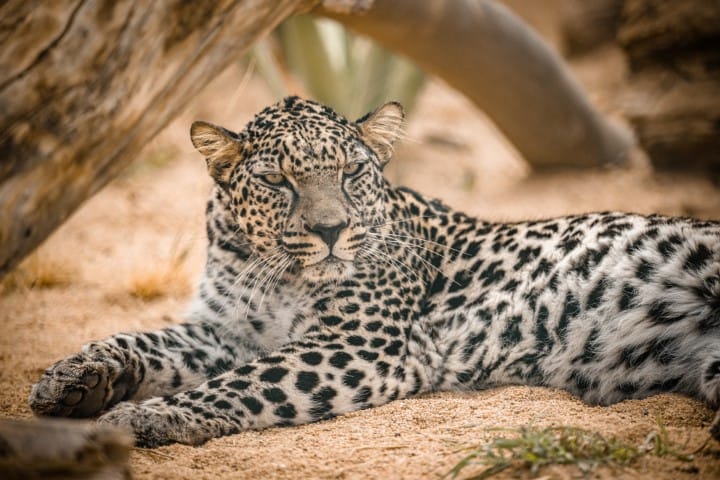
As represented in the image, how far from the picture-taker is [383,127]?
5.47 m

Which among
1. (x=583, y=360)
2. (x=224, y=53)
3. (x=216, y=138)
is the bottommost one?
(x=583, y=360)

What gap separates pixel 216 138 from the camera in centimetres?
510

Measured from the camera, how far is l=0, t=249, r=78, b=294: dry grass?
7.35 meters

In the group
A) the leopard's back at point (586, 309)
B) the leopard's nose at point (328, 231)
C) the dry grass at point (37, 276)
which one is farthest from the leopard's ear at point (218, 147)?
the dry grass at point (37, 276)

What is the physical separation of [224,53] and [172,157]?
6.85 m

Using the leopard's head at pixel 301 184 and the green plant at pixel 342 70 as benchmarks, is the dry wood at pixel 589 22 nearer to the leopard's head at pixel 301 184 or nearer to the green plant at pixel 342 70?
the green plant at pixel 342 70

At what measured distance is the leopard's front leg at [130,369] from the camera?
4.57 metres

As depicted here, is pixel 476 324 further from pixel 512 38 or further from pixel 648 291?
pixel 512 38

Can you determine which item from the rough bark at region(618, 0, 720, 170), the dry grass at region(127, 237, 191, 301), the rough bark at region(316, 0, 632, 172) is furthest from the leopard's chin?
the rough bark at region(618, 0, 720, 170)

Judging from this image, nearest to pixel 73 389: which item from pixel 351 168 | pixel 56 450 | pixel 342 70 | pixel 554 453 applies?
pixel 56 450

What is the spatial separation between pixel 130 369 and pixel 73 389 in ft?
1.74

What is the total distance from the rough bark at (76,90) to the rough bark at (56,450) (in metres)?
1.15

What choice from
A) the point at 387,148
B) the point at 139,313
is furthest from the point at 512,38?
the point at 139,313

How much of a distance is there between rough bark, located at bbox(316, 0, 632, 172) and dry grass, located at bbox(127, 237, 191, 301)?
2.95m
